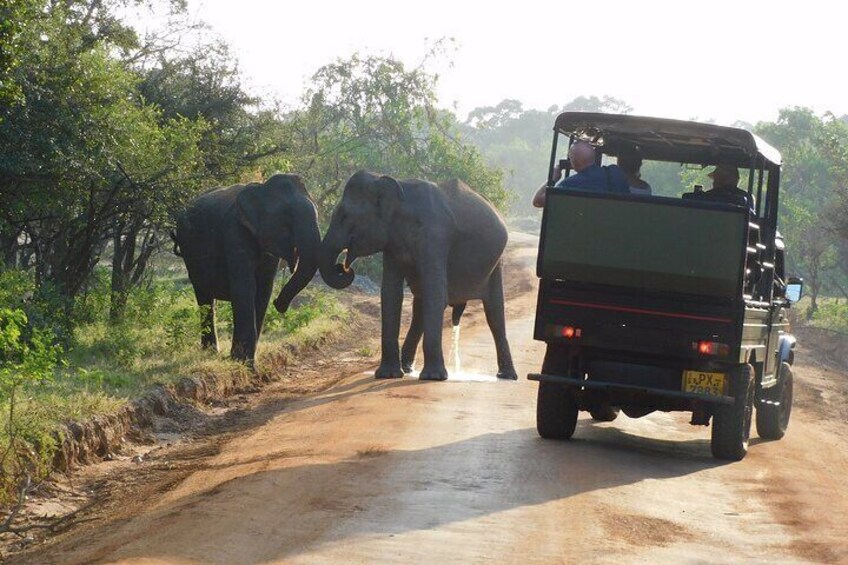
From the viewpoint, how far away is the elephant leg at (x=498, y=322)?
60.7 ft

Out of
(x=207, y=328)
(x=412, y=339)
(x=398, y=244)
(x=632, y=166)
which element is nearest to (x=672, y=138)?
(x=632, y=166)

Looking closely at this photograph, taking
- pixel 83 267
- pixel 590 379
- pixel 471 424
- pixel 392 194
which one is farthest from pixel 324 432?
pixel 83 267

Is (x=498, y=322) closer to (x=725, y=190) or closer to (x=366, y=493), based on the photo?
(x=725, y=190)

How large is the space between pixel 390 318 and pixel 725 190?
5583 mm

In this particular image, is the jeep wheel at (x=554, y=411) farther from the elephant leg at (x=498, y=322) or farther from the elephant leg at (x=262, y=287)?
the elephant leg at (x=262, y=287)

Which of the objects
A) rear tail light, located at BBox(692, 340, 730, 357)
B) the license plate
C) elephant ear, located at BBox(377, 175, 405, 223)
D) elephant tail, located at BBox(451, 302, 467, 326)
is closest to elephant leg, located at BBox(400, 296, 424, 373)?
elephant tail, located at BBox(451, 302, 467, 326)

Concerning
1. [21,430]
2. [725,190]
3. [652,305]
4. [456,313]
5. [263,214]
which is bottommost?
[21,430]

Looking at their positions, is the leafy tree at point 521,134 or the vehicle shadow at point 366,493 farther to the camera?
the leafy tree at point 521,134

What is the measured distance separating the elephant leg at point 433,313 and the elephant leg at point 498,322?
54.9 inches

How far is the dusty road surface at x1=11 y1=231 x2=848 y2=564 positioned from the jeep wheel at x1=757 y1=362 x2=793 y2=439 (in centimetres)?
19

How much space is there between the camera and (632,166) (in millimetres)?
13242

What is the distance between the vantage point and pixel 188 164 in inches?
698

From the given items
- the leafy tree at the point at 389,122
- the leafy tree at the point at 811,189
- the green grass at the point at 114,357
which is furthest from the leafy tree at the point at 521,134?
the green grass at the point at 114,357

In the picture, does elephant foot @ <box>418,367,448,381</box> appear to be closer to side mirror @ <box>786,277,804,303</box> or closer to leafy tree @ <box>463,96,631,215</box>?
side mirror @ <box>786,277,804,303</box>
